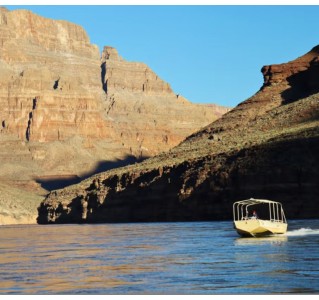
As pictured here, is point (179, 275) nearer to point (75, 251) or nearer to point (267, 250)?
point (267, 250)

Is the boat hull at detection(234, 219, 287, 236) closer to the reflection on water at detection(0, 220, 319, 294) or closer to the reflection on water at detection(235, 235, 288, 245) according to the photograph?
the reflection on water at detection(235, 235, 288, 245)

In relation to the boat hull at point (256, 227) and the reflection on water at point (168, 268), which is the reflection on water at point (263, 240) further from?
the boat hull at point (256, 227)

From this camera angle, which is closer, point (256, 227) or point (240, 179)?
point (256, 227)

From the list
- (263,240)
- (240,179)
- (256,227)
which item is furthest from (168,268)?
(240,179)

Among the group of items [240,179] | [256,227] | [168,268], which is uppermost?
[240,179]

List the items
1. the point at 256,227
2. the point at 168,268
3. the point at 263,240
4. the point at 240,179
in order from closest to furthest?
the point at 168,268, the point at 263,240, the point at 256,227, the point at 240,179

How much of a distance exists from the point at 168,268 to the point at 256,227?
32.1 meters

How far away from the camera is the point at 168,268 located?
194 ft

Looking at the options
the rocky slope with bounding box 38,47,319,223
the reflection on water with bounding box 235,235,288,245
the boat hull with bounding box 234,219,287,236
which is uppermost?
the rocky slope with bounding box 38,47,319,223

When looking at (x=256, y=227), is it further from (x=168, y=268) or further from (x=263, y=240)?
(x=168, y=268)

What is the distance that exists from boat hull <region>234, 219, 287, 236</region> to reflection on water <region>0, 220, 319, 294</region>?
3.37 meters

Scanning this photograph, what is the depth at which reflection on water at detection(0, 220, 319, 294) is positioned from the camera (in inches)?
1932

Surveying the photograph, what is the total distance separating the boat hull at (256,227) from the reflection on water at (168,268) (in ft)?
11.1

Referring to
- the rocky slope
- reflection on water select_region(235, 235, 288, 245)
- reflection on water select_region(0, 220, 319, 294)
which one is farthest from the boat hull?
the rocky slope
